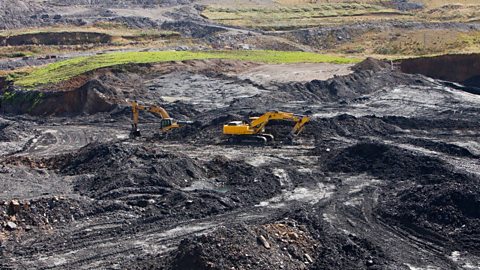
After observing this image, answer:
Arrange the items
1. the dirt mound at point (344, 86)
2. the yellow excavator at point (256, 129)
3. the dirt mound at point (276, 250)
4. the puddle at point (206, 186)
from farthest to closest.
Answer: the dirt mound at point (344, 86)
the yellow excavator at point (256, 129)
the puddle at point (206, 186)
the dirt mound at point (276, 250)

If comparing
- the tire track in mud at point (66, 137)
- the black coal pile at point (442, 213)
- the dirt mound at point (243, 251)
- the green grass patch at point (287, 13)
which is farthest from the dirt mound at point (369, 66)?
the dirt mound at point (243, 251)

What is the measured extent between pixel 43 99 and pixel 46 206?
23.5m

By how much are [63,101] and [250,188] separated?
22129 mm

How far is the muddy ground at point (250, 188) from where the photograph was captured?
1702cm

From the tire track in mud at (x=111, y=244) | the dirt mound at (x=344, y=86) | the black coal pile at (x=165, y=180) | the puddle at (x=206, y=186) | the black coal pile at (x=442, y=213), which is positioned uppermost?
the black coal pile at (x=442, y=213)

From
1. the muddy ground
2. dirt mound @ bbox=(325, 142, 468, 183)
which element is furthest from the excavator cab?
dirt mound @ bbox=(325, 142, 468, 183)

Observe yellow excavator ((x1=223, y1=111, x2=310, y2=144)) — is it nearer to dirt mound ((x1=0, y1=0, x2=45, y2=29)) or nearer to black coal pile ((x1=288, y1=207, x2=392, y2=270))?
black coal pile ((x1=288, y1=207, x2=392, y2=270))

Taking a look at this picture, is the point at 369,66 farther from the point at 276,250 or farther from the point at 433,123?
the point at 276,250

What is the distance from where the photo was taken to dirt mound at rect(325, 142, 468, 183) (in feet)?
77.1

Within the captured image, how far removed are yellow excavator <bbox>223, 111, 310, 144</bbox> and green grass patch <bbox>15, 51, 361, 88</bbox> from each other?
18.2 m

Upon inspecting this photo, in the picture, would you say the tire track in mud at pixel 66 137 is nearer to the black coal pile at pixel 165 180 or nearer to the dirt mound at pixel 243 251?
the black coal pile at pixel 165 180

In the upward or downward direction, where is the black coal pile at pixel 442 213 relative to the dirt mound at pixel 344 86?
upward

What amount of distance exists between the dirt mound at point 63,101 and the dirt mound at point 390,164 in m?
18.2

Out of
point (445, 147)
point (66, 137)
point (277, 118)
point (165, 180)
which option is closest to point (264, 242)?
point (165, 180)
